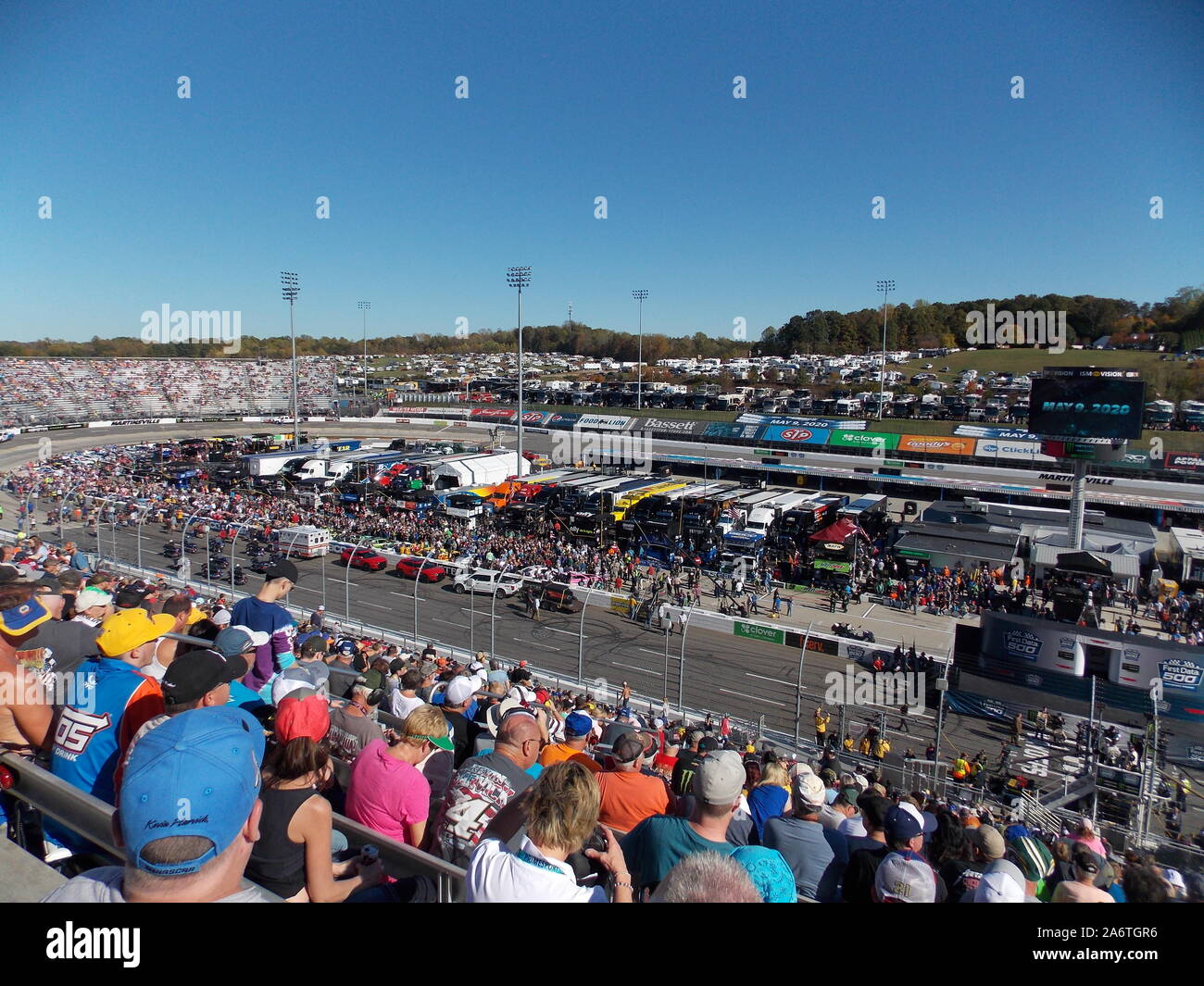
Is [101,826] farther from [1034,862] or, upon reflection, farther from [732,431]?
[732,431]

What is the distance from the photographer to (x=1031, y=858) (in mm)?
4109

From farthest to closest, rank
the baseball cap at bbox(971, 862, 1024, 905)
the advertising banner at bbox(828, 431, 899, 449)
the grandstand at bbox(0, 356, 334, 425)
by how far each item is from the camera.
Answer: the grandstand at bbox(0, 356, 334, 425)
the advertising banner at bbox(828, 431, 899, 449)
the baseball cap at bbox(971, 862, 1024, 905)

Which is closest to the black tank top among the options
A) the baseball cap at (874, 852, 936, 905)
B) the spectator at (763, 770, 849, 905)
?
the spectator at (763, 770, 849, 905)

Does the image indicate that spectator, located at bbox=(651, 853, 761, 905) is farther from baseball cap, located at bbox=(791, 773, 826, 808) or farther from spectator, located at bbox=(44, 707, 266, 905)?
baseball cap, located at bbox=(791, 773, 826, 808)

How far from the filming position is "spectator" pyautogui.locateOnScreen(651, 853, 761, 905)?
1525 millimetres

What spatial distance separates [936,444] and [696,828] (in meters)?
40.0

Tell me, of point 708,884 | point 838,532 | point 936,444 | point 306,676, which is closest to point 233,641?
point 306,676

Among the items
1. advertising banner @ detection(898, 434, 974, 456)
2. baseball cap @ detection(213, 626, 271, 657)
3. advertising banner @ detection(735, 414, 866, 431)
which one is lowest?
baseball cap @ detection(213, 626, 271, 657)

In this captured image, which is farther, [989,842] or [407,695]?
[407,695]

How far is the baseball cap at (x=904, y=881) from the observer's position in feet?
8.92

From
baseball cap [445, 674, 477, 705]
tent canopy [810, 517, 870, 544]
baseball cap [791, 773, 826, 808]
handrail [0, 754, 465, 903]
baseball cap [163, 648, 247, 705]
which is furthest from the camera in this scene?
tent canopy [810, 517, 870, 544]

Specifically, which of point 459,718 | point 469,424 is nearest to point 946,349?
point 469,424

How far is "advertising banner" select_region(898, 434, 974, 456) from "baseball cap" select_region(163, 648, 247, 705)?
131 feet
